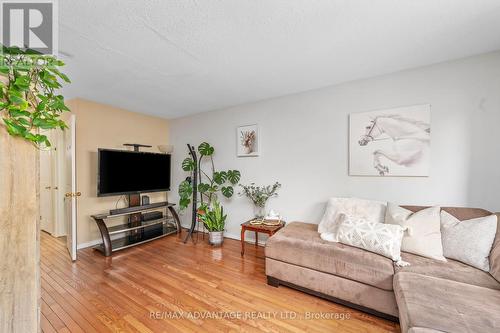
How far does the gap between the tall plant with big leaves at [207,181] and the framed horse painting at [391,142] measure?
1846 mm

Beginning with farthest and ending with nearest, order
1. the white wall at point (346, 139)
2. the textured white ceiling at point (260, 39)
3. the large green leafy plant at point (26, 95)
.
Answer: the white wall at point (346, 139) < the textured white ceiling at point (260, 39) < the large green leafy plant at point (26, 95)

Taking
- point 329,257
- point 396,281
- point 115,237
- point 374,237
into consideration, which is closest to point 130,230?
point 115,237

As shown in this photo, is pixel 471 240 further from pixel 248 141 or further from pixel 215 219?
pixel 215 219

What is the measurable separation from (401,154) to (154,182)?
3.73 m

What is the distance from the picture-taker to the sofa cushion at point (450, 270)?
1.45m

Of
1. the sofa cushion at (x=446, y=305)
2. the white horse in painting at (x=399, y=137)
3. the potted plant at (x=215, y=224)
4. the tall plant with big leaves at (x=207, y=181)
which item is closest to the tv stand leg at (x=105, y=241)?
the tall plant with big leaves at (x=207, y=181)

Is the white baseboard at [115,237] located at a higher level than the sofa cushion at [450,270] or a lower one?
lower

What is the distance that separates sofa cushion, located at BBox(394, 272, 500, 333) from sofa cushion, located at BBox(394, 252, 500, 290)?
0.34ft

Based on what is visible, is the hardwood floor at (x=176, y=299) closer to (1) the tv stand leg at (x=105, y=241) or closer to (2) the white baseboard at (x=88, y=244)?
(1) the tv stand leg at (x=105, y=241)

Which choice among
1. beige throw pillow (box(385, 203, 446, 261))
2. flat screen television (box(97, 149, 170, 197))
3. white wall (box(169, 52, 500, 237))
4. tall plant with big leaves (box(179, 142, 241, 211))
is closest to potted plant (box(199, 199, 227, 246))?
tall plant with big leaves (box(179, 142, 241, 211))

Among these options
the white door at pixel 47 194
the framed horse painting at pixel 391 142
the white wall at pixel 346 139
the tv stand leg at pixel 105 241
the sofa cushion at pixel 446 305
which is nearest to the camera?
the sofa cushion at pixel 446 305

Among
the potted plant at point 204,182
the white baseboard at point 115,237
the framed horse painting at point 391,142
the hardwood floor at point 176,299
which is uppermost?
the framed horse painting at point 391,142

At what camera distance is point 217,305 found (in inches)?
72.9

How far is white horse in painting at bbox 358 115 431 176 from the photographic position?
7.25ft
